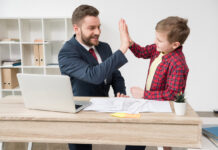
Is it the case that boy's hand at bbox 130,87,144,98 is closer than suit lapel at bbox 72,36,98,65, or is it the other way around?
boy's hand at bbox 130,87,144,98

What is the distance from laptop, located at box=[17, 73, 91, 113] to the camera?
50.1 inches

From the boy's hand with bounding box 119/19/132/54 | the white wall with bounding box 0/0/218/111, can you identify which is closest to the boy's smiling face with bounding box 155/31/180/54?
the boy's hand with bounding box 119/19/132/54

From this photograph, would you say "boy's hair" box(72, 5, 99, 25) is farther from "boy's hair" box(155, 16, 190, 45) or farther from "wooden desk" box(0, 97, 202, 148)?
"wooden desk" box(0, 97, 202, 148)

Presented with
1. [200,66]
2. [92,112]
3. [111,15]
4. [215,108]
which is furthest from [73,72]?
[215,108]

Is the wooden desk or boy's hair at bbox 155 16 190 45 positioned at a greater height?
boy's hair at bbox 155 16 190 45

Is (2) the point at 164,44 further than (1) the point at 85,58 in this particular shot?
No

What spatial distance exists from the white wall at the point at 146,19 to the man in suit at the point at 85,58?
2.13m

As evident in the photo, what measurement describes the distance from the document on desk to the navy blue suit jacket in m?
0.17

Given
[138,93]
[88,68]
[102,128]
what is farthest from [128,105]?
[88,68]

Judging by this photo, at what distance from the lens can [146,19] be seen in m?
4.07

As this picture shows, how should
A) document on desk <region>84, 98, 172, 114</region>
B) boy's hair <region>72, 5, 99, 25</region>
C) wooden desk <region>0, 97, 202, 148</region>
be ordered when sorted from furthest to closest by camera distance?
boy's hair <region>72, 5, 99, 25</region> < document on desk <region>84, 98, 172, 114</region> < wooden desk <region>0, 97, 202, 148</region>

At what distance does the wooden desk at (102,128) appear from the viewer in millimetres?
1242

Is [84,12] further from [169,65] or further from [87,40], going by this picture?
[169,65]

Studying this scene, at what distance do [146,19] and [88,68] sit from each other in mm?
2720
